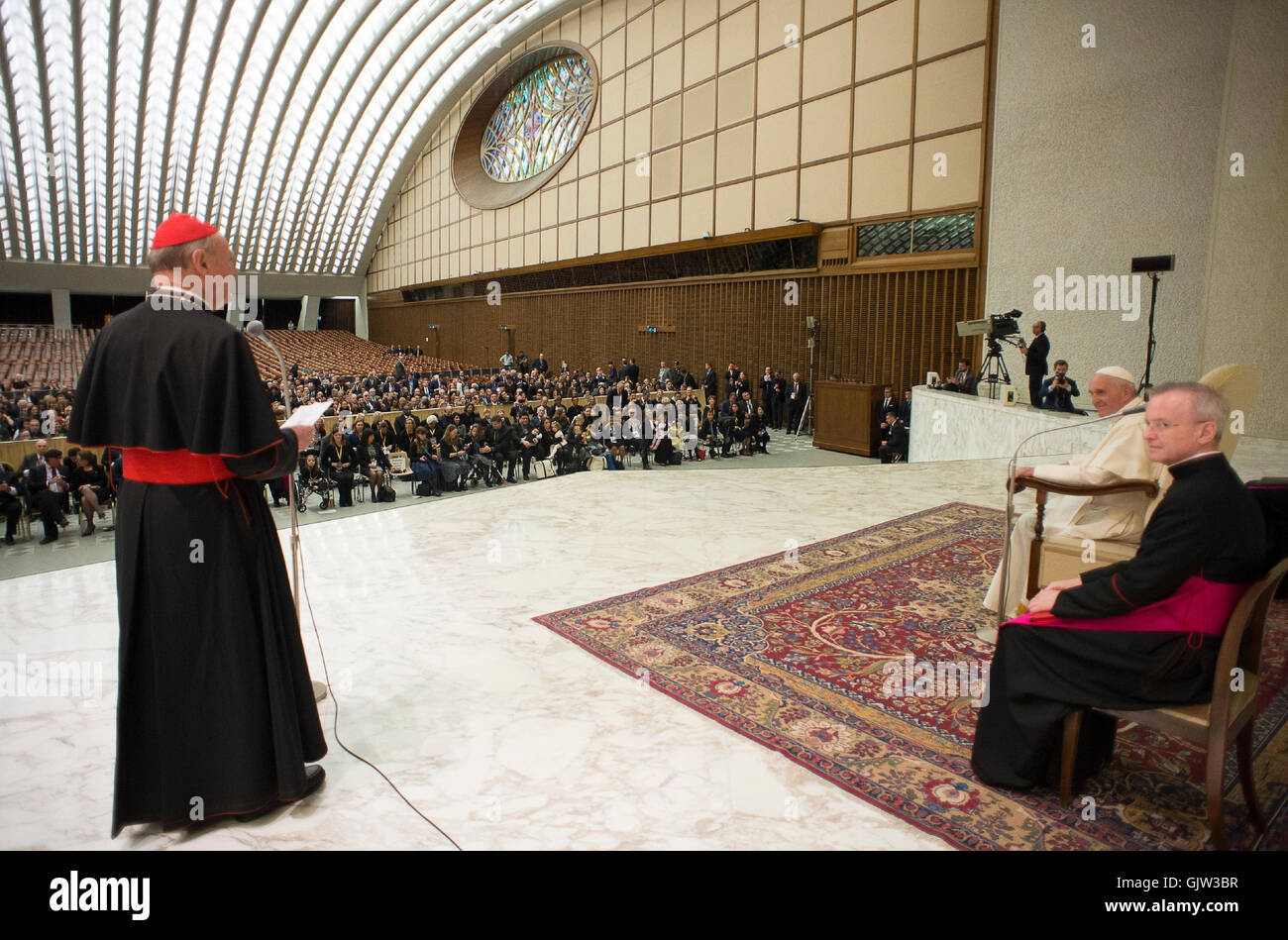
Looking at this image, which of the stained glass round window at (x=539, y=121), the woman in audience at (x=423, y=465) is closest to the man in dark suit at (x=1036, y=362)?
the woman in audience at (x=423, y=465)

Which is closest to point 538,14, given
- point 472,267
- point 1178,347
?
point 472,267

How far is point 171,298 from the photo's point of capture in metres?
2.14

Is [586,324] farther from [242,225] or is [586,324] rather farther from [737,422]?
[242,225]

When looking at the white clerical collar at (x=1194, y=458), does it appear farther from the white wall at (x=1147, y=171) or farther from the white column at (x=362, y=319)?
the white column at (x=362, y=319)

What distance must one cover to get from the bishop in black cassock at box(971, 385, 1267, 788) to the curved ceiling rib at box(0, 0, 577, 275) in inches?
998

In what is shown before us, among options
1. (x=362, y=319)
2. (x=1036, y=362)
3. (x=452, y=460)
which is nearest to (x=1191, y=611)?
(x=1036, y=362)

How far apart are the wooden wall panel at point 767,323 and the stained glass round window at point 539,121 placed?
5.02 meters

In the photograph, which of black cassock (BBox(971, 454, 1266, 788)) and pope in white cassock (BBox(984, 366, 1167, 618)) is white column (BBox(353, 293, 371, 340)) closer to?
pope in white cassock (BBox(984, 366, 1167, 618))

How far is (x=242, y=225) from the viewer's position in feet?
108

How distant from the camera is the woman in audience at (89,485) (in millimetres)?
7828

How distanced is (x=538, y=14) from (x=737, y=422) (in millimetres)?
18380

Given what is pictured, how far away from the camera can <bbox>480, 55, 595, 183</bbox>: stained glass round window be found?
24.5 metres

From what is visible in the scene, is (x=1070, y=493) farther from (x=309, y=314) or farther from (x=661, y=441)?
(x=309, y=314)

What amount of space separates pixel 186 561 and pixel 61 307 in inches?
1644
